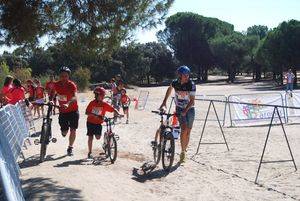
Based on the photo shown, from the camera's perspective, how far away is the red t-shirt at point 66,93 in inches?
430

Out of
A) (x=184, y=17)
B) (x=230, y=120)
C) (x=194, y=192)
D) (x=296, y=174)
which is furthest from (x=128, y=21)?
(x=184, y=17)

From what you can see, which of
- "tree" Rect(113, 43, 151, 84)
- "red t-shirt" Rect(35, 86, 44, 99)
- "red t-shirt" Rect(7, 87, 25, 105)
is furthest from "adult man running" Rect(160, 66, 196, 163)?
"tree" Rect(113, 43, 151, 84)

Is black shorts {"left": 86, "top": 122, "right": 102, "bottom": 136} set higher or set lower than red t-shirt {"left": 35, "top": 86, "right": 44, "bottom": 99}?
lower

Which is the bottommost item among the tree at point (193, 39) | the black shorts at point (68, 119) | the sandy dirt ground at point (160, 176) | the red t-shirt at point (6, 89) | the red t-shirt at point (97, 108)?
the sandy dirt ground at point (160, 176)

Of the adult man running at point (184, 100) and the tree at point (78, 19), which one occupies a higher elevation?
the tree at point (78, 19)

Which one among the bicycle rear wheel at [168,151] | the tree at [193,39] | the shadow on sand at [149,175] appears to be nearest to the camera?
the shadow on sand at [149,175]

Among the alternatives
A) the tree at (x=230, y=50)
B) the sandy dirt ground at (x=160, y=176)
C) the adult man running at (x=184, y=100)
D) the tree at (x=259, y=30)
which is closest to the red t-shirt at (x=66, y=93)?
the sandy dirt ground at (x=160, y=176)

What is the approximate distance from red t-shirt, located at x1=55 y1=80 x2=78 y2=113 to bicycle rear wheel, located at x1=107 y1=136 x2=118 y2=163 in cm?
121

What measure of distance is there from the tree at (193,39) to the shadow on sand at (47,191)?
250 feet

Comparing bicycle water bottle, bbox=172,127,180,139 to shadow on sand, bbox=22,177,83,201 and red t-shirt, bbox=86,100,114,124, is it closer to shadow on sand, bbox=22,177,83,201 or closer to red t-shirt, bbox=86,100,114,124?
red t-shirt, bbox=86,100,114,124

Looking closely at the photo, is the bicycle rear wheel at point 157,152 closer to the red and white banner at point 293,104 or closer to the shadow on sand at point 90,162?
the shadow on sand at point 90,162

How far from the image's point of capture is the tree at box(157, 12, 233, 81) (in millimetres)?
84000

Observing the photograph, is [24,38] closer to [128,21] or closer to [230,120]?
[128,21]

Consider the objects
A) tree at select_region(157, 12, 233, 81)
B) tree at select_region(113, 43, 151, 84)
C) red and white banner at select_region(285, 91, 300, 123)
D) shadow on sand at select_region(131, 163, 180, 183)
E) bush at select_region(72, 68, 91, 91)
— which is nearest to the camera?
shadow on sand at select_region(131, 163, 180, 183)
